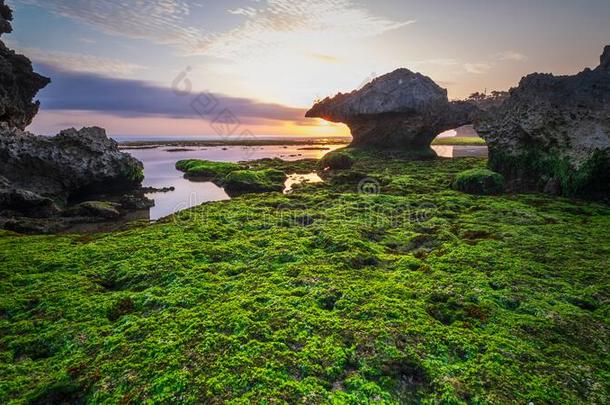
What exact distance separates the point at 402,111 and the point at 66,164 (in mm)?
38692

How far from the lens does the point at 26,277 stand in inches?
383

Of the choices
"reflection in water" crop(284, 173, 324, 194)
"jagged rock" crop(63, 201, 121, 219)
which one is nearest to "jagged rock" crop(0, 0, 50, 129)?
"jagged rock" crop(63, 201, 121, 219)

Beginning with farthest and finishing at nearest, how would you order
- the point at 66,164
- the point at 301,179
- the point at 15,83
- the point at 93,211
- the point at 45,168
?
the point at 301,179
the point at 15,83
the point at 66,164
the point at 45,168
the point at 93,211

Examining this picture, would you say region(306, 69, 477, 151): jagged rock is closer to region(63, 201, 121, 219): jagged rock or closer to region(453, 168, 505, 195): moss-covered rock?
region(453, 168, 505, 195): moss-covered rock

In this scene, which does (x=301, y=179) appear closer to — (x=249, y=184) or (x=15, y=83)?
(x=249, y=184)

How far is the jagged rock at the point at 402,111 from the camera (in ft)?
145

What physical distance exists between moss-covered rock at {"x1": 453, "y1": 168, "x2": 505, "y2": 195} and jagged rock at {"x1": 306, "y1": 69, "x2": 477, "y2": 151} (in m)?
24.5

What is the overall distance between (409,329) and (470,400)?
179 centimetres

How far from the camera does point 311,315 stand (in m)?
7.46

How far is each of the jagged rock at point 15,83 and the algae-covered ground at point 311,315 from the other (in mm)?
18383

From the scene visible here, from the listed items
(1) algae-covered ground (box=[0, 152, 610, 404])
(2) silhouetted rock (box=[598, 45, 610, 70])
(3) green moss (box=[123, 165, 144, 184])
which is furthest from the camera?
(3) green moss (box=[123, 165, 144, 184])

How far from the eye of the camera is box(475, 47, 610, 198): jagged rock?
18625 mm

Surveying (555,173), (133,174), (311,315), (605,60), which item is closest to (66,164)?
(133,174)

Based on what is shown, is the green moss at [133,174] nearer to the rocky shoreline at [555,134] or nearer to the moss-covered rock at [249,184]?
the moss-covered rock at [249,184]
